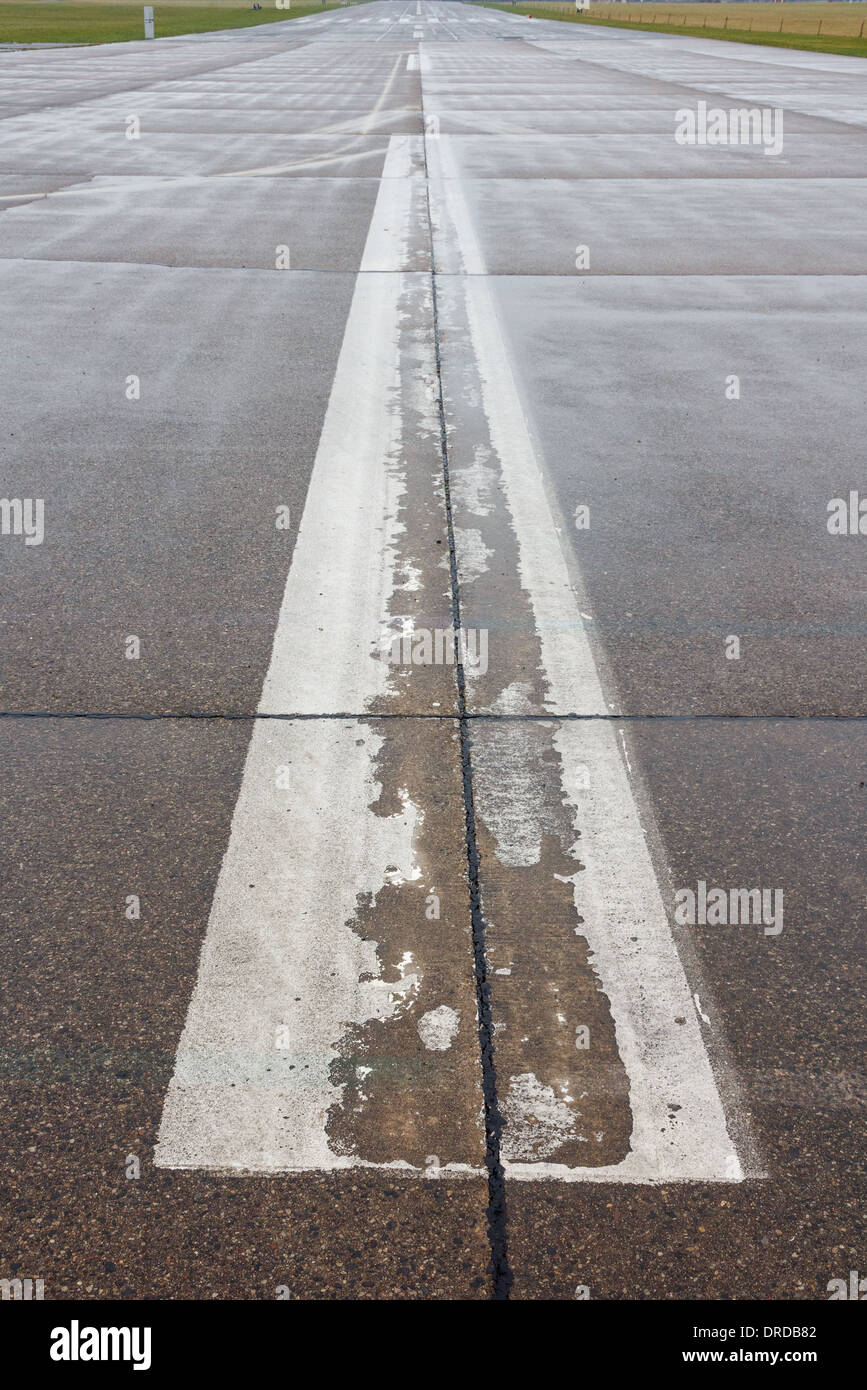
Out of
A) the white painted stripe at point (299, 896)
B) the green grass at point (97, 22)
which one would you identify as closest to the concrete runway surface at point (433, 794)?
the white painted stripe at point (299, 896)

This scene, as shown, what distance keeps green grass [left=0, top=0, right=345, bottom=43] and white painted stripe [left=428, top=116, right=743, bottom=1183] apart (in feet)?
160

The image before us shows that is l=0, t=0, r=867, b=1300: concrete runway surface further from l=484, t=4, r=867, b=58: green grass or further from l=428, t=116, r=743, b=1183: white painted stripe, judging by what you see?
l=484, t=4, r=867, b=58: green grass

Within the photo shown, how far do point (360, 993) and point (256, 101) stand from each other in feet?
90.2

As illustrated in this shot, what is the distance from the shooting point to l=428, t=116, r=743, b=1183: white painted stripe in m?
2.64

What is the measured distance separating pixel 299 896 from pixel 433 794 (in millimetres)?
639

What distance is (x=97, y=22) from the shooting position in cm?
6106

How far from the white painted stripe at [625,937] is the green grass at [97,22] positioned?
160 ft

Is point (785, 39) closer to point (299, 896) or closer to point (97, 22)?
point (97, 22)

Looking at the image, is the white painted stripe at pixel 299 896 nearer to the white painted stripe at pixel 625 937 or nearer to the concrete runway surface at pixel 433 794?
the concrete runway surface at pixel 433 794

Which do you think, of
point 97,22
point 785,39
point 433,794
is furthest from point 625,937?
point 97,22

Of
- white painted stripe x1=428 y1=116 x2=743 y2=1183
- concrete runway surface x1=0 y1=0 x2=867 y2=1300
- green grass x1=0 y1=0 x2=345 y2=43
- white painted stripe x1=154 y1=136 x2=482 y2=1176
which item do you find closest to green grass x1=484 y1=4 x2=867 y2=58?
green grass x1=0 y1=0 x2=345 y2=43

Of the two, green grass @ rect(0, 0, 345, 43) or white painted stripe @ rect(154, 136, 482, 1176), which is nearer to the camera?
white painted stripe @ rect(154, 136, 482, 1176)

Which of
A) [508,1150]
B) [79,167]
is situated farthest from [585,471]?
[79,167]
